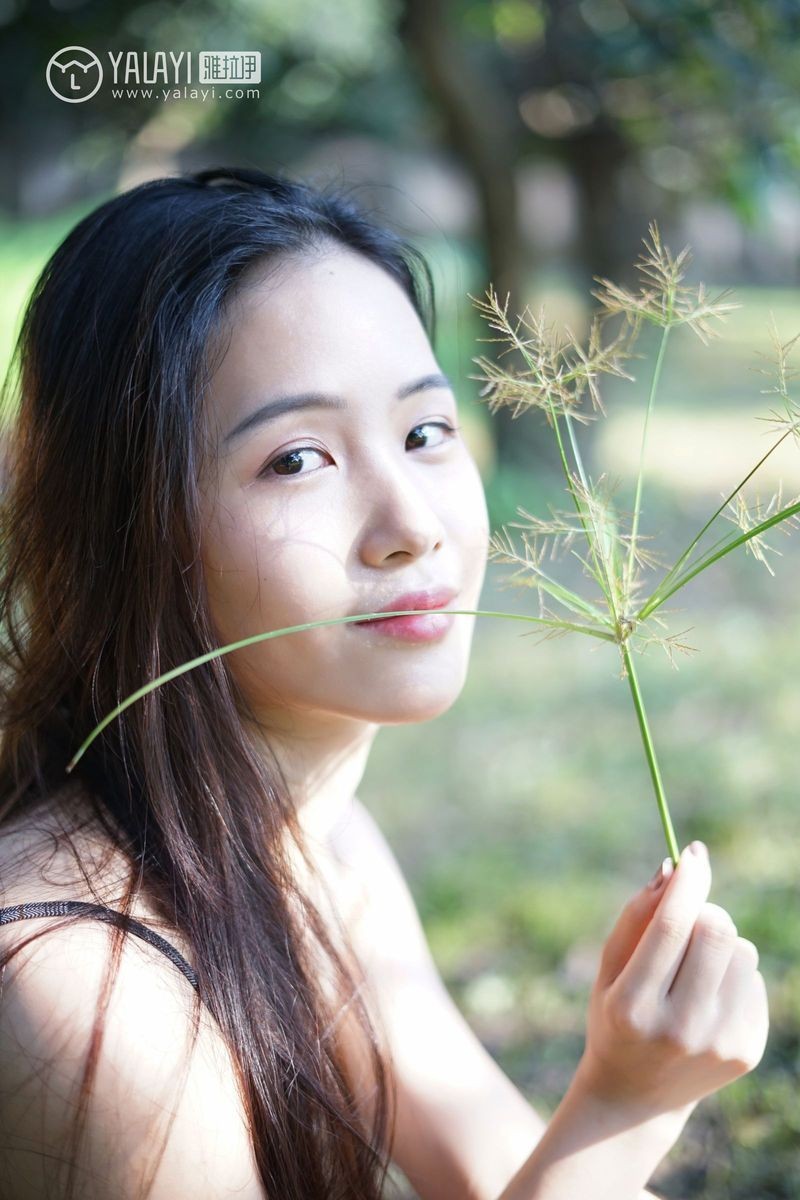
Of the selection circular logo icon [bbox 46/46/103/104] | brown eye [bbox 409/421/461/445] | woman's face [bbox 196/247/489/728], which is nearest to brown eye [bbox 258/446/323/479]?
woman's face [bbox 196/247/489/728]

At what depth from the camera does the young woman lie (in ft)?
3.79

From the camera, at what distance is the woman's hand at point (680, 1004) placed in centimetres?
116

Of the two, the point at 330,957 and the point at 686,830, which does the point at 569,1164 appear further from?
the point at 686,830

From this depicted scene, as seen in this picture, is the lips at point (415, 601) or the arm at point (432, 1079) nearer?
the lips at point (415, 601)

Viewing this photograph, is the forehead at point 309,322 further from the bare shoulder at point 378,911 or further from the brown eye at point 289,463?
the bare shoulder at point 378,911

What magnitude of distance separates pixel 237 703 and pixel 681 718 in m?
2.49

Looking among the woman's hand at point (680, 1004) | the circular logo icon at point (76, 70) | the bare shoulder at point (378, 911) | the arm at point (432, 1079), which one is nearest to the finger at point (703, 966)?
the woman's hand at point (680, 1004)

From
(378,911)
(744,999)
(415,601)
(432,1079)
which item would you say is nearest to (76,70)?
(378,911)

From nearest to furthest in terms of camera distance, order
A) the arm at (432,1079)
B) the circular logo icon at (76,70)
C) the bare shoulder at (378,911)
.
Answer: the arm at (432,1079) < the bare shoulder at (378,911) < the circular logo icon at (76,70)

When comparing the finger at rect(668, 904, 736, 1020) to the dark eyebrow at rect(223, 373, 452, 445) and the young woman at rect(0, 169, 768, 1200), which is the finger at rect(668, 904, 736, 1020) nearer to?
the young woman at rect(0, 169, 768, 1200)

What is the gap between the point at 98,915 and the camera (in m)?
1.19

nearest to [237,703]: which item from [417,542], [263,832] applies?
[263,832]

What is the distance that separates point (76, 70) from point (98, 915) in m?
3.69

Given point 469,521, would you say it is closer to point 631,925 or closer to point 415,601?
point 415,601
